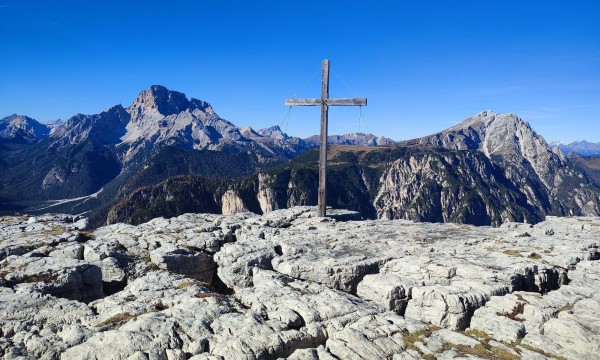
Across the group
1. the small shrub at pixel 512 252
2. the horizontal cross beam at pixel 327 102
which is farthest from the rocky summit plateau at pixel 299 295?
the horizontal cross beam at pixel 327 102

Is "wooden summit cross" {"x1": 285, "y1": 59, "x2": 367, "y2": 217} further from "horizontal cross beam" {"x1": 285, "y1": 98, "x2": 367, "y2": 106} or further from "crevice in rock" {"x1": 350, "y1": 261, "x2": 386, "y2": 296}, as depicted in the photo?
"crevice in rock" {"x1": 350, "y1": 261, "x2": 386, "y2": 296}

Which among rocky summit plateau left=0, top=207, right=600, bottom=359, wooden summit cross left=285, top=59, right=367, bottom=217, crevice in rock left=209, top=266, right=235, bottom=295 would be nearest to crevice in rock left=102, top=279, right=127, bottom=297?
rocky summit plateau left=0, top=207, right=600, bottom=359

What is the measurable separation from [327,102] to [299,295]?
25.0 metres

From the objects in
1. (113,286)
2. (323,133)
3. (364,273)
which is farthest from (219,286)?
(323,133)

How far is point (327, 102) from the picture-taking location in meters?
41.2

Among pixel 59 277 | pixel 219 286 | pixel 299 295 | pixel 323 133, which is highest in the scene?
pixel 323 133

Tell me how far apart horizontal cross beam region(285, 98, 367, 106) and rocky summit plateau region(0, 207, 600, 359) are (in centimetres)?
1383

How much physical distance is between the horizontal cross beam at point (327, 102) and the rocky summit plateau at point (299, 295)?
1383 cm

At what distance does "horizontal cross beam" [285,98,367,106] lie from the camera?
39.7 metres

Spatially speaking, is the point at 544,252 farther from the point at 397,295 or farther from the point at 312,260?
the point at 312,260

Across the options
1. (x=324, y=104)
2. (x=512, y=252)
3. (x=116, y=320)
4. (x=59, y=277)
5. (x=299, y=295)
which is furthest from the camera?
(x=324, y=104)

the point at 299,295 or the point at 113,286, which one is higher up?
the point at 299,295

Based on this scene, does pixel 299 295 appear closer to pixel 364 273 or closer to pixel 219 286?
pixel 364 273

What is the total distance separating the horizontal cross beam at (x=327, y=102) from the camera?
39719 mm
